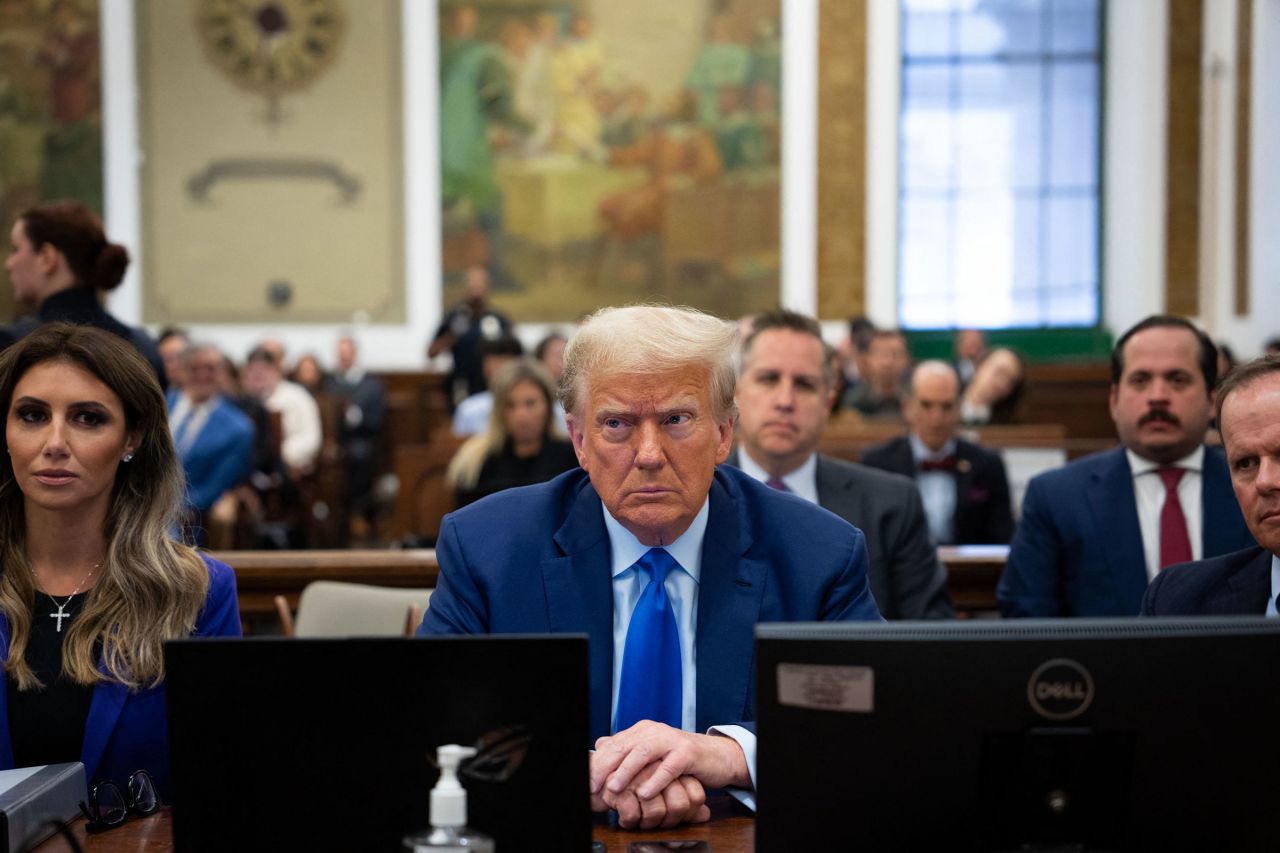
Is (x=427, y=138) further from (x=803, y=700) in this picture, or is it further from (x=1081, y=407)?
(x=803, y=700)

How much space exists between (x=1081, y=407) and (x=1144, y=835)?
39.3 ft

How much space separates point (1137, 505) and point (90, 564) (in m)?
2.71

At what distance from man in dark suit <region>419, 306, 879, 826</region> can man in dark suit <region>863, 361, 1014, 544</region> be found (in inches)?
128

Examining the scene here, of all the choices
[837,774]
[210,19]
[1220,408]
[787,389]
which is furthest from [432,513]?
[210,19]

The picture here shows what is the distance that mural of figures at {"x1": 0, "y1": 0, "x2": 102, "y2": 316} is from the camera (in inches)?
569

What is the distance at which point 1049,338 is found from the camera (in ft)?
48.0

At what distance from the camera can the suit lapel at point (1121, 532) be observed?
12.6ft

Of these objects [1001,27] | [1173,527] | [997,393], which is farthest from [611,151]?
[1173,527]

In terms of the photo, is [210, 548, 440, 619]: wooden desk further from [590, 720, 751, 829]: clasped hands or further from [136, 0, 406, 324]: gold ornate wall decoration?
[136, 0, 406, 324]: gold ornate wall decoration

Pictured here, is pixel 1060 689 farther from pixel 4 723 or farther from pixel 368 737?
pixel 4 723

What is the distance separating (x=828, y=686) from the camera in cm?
152

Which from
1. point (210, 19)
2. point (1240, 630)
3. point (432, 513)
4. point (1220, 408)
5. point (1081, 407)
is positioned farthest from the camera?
point (210, 19)

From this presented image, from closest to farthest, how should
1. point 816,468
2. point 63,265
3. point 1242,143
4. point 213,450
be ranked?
point 816,468 → point 63,265 → point 213,450 → point 1242,143

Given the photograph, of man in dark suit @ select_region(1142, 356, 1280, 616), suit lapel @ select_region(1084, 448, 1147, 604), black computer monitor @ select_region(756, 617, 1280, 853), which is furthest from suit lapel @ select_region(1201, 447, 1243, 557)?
black computer monitor @ select_region(756, 617, 1280, 853)
